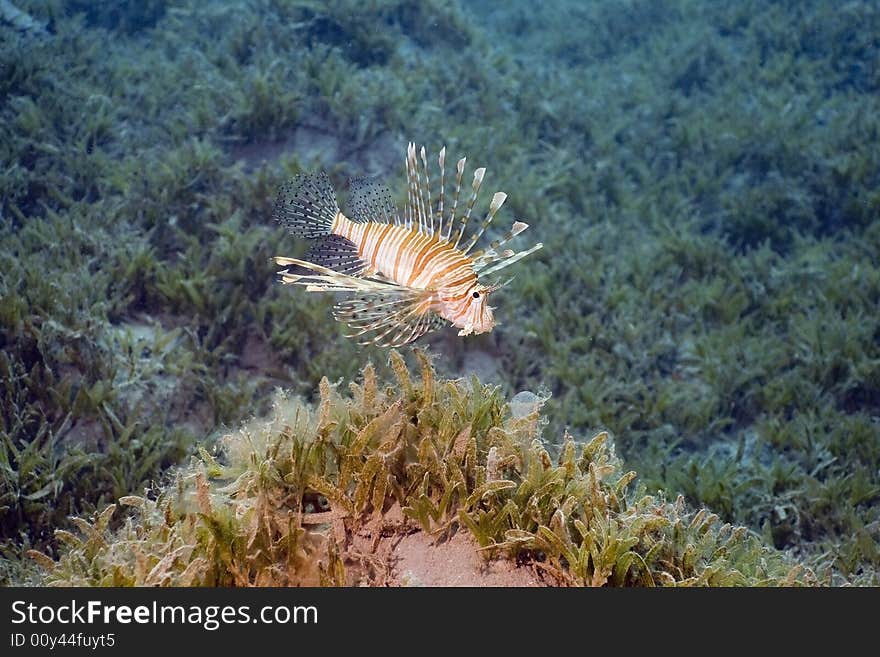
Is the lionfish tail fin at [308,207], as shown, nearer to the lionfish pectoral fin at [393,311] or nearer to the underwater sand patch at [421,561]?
the lionfish pectoral fin at [393,311]

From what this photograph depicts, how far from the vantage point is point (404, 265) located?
2793 millimetres

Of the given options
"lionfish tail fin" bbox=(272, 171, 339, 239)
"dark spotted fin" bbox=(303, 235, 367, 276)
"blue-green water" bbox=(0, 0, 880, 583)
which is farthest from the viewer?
"blue-green water" bbox=(0, 0, 880, 583)

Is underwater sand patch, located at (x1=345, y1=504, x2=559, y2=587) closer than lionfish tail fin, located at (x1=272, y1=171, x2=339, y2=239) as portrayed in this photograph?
Yes

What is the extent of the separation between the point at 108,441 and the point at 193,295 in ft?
5.62

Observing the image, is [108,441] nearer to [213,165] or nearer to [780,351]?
[213,165]

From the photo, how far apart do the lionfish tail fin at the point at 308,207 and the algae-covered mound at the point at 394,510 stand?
33.7 inches

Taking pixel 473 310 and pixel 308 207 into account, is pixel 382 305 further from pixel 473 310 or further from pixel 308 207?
pixel 308 207

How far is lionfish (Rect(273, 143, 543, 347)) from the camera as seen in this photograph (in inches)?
101

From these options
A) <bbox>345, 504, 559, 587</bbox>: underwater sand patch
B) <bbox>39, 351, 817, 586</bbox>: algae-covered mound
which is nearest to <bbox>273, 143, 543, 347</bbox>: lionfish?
<bbox>39, 351, 817, 586</bbox>: algae-covered mound

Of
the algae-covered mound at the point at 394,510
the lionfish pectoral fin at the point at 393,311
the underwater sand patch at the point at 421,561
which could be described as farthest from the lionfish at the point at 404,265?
the underwater sand patch at the point at 421,561

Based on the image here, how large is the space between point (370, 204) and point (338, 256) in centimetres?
34

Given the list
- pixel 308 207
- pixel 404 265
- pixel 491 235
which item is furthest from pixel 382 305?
pixel 491 235

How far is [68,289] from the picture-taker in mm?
5496

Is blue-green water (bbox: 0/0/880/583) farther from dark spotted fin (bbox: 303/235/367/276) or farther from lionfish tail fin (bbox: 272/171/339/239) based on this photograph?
dark spotted fin (bbox: 303/235/367/276)
